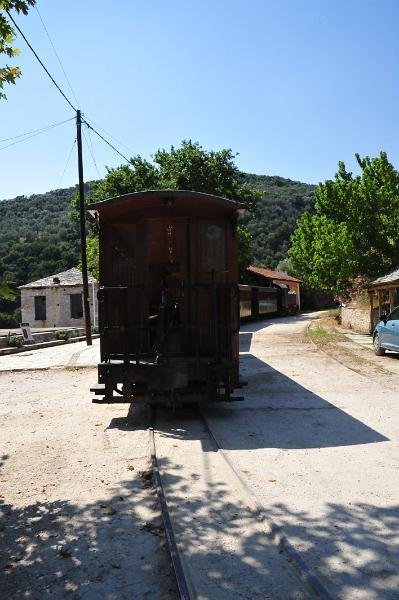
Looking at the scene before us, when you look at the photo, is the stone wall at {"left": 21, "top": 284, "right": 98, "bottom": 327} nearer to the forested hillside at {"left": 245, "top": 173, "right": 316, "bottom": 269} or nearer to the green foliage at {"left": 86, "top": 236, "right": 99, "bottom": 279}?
the green foliage at {"left": 86, "top": 236, "right": 99, "bottom": 279}

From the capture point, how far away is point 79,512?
4477mm

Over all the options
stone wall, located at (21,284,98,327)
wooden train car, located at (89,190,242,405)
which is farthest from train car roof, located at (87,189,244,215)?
stone wall, located at (21,284,98,327)

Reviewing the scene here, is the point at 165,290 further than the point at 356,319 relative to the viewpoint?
No

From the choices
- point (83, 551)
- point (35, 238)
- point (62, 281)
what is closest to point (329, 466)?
point (83, 551)

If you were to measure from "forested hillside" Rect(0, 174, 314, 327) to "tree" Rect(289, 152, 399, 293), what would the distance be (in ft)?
48.1

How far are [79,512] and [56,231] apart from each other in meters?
76.1

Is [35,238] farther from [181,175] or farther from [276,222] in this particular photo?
[181,175]

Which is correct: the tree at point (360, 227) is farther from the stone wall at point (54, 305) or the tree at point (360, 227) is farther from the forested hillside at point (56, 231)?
the stone wall at point (54, 305)

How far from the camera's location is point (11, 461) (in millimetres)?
6121

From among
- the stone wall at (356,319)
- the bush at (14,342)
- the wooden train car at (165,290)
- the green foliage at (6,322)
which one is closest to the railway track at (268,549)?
the wooden train car at (165,290)

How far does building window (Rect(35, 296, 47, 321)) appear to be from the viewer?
1449 inches

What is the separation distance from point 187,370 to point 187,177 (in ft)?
85.3

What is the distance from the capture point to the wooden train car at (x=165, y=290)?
25.1 ft

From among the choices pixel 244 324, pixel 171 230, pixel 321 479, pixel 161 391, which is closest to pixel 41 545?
pixel 321 479
